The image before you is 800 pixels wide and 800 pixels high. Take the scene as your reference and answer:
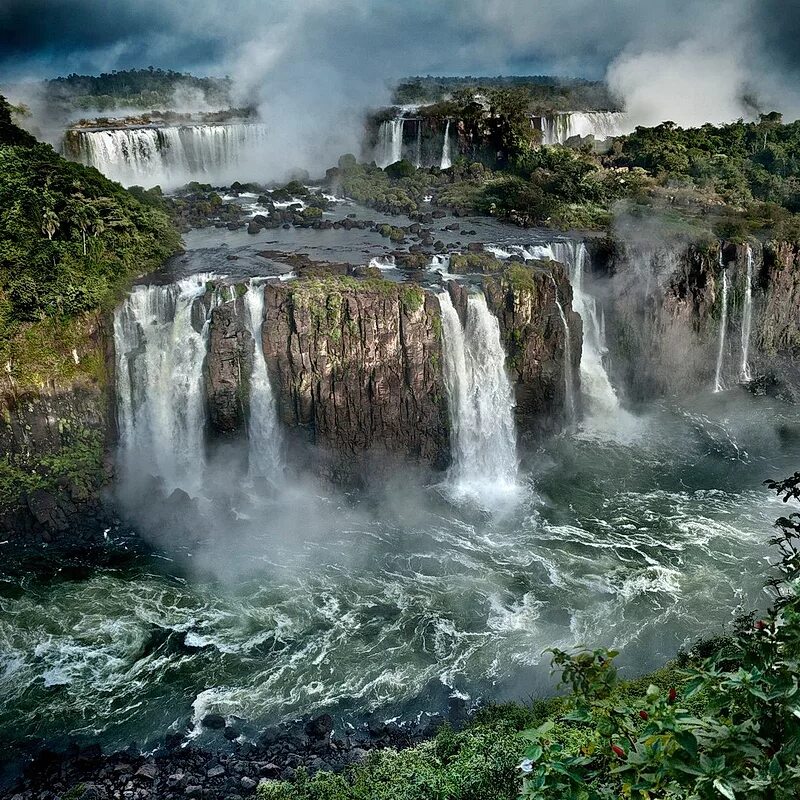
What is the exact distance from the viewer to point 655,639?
615 inches

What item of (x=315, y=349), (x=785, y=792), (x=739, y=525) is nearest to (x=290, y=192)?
(x=315, y=349)

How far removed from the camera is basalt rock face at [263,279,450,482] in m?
20.4

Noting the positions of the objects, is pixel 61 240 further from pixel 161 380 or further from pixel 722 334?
pixel 722 334

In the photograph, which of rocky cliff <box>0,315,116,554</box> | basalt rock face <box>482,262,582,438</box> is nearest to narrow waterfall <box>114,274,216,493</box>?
rocky cliff <box>0,315,116,554</box>

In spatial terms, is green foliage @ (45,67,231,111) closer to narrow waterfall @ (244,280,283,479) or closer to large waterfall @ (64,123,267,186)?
large waterfall @ (64,123,267,186)

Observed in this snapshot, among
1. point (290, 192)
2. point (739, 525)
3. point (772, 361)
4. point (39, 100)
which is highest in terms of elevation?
point (39, 100)

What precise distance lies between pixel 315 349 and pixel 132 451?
6477 millimetres

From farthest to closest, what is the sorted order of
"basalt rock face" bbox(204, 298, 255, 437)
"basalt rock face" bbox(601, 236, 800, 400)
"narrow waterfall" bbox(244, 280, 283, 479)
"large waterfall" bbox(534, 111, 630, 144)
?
"large waterfall" bbox(534, 111, 630, 144) < "basalt rock face" bbox(601, 236, 800, 400) < "narrow waterfall" bbox(244, 280, 283, 479) < "basalt rock face" bbox(204, 298, 255, 437)

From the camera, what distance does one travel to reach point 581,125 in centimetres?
5128

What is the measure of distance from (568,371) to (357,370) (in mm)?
8048

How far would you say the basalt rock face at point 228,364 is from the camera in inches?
802

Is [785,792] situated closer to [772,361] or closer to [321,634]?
[321,634]

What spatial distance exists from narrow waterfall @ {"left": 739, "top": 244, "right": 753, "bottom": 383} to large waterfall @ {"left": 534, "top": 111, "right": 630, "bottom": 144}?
2543cm

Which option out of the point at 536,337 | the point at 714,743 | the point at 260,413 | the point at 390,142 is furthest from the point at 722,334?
the point at 390,142
